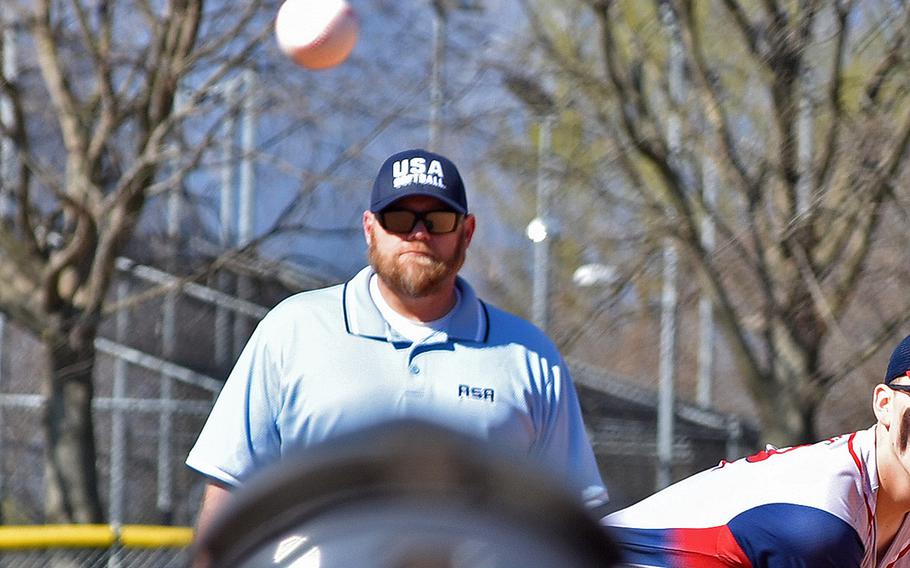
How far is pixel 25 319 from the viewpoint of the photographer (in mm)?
9242

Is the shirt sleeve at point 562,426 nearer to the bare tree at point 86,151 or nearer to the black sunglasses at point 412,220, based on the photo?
the black sunglasses at point 412,220

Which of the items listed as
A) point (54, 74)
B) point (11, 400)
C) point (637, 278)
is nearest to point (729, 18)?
point (637, 278)

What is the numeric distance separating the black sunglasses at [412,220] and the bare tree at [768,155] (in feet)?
12.7

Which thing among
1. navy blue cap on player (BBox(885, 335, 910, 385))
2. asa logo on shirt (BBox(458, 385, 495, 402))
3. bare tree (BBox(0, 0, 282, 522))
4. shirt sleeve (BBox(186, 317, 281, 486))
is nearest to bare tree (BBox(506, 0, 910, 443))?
bare tree (BBox(0, 0, 282, 522))

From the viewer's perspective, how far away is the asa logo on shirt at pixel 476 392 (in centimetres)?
348

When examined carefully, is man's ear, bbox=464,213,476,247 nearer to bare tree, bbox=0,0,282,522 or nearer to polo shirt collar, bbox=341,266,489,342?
polo shirt collar, bbox=341,266,489,342

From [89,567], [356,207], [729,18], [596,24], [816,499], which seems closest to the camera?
[816,499]

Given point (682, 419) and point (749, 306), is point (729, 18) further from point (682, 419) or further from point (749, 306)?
point (682, 419)

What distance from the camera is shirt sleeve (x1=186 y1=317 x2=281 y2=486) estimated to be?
3416 mm

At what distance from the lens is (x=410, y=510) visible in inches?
30.7

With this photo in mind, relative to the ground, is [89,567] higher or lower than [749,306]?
lower

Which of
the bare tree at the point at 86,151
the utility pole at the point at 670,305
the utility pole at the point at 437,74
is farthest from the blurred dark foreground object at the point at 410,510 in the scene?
the bare tree at the point at 86,151

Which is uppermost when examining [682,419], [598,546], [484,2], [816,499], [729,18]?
[484,2]

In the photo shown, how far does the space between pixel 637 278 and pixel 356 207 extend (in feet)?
6.82
